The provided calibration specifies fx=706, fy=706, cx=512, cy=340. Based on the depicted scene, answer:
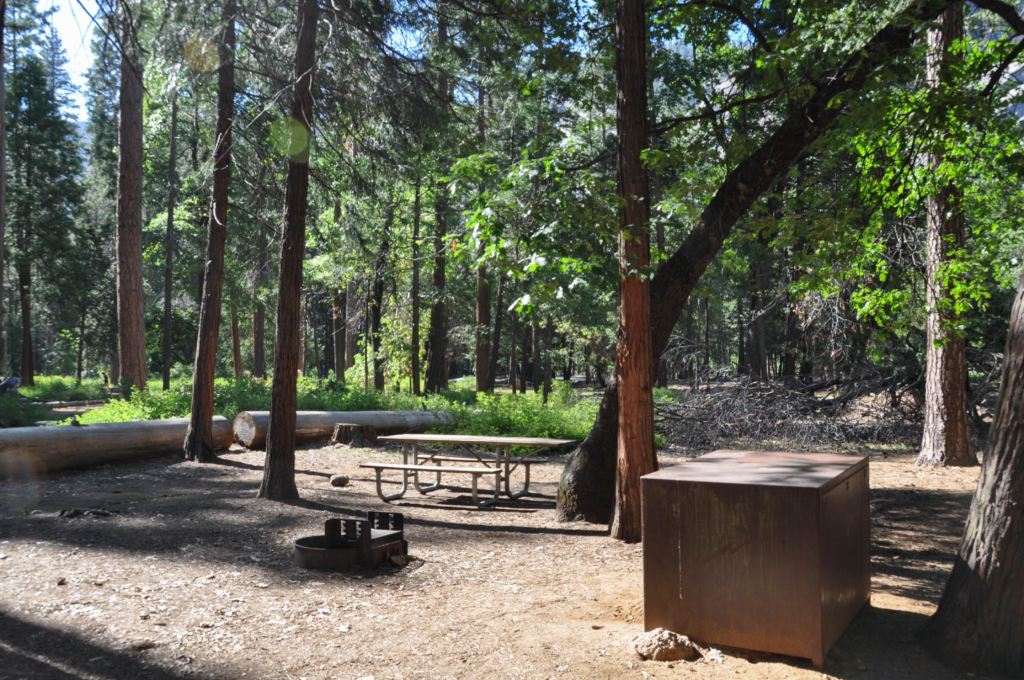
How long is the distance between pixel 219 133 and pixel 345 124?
253 centimetres

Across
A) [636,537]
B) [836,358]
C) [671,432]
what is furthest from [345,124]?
[836,358]

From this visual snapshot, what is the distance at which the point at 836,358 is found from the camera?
14430mm

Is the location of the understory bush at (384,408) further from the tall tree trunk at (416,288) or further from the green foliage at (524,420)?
the tall tree trunk at (416,288)

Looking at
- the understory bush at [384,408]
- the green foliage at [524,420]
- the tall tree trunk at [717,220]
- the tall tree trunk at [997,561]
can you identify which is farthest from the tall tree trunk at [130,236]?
the tall tree trunk at [997,561]

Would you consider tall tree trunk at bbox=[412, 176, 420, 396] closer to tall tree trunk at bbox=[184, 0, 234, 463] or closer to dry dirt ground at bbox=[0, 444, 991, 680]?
tall tree trunk at bbox=[184, 0, 234, 463]

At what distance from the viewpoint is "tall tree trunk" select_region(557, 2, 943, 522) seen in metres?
6.14

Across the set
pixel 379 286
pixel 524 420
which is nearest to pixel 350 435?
pixel 524 420

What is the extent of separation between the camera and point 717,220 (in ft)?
23.2

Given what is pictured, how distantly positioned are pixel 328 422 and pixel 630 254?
9.72m

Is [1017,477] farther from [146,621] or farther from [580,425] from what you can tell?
[580,425]

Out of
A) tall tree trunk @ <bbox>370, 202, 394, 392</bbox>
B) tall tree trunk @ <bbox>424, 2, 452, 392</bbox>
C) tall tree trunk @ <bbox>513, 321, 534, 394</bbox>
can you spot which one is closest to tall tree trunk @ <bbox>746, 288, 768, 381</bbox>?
tall tree trunk @ <bbox>424, 2, 452, 392</bbox>

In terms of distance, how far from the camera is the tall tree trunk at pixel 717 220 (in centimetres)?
614

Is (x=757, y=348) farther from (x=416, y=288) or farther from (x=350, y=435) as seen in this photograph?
(x=350, y=435)

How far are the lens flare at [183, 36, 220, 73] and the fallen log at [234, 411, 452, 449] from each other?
5.87 metres
